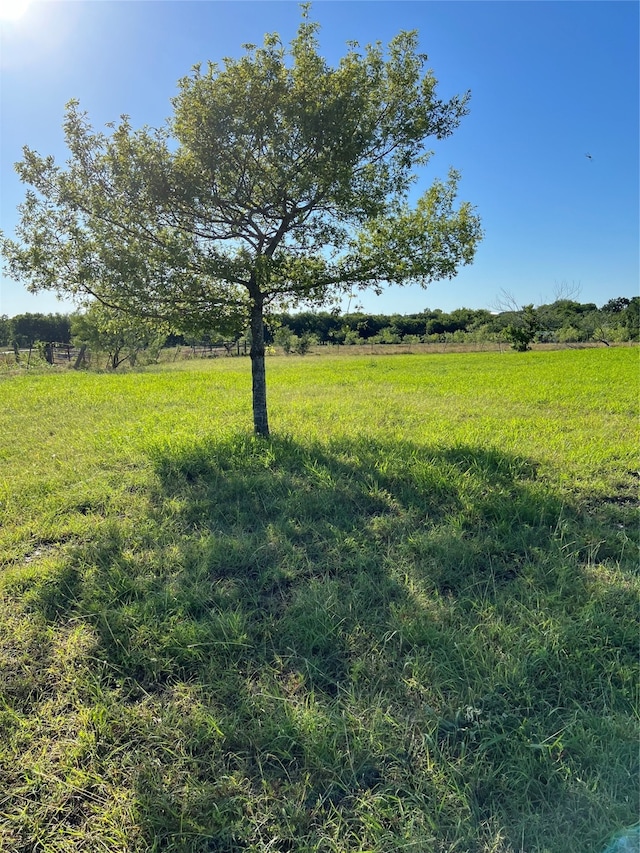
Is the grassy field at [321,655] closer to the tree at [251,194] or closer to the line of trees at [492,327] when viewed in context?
the tree at [251,194]

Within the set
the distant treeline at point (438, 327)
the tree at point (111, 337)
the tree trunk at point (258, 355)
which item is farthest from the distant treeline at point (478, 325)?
the tree trunk at point (258, 355)

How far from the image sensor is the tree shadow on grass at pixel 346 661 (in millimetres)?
1569

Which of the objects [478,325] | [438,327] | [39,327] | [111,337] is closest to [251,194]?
[111,337]

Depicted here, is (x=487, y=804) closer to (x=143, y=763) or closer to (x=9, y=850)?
(x=143, y=763)

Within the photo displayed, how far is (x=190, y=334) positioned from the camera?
214 inches

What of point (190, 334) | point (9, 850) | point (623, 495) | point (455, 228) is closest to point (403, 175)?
point (455, 228)

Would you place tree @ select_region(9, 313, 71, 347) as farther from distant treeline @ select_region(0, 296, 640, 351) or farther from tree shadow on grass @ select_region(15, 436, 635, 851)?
tree shadow on grass @ select_region(15, 436, 635, 851)

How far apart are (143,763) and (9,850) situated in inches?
17.3

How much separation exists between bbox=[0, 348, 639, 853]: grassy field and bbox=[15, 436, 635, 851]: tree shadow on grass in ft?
0.03

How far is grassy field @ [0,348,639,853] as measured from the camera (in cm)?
155

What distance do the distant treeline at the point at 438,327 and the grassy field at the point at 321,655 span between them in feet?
99.7

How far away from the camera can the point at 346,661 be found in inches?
87.0

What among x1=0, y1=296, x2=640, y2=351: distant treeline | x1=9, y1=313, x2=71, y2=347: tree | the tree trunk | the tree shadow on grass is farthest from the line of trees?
the tree shadow on grass

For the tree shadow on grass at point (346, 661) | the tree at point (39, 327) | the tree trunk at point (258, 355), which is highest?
the tree at point (39, 327)
